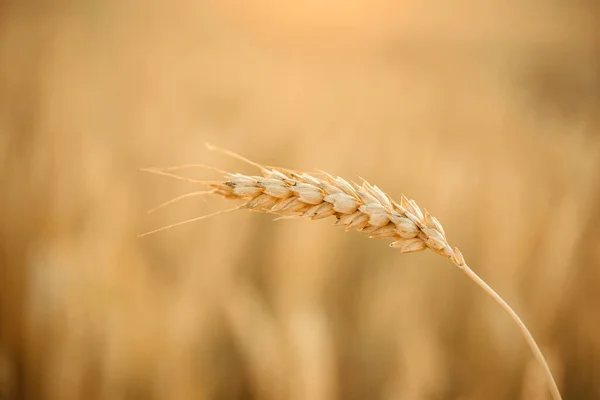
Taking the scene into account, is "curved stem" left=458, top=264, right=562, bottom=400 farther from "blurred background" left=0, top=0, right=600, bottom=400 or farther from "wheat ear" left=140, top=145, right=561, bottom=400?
"blurred background" left=0, top=0, right=600, bottom=400

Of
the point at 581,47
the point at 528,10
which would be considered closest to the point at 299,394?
the point at 581,47

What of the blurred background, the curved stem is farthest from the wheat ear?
the blurred background

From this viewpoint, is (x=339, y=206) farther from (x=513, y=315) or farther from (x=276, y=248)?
(x=276, y=248)

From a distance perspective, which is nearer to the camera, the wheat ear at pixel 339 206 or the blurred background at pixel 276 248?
the wheat ear at pixel 339 206

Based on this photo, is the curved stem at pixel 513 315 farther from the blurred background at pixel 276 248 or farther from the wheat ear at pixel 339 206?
the blurred background at pixel 276 248

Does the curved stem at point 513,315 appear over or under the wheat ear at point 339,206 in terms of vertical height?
under

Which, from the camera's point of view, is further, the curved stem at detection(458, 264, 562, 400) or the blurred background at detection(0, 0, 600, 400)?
A: the blurred background at detection(0, 0, 600, 400)

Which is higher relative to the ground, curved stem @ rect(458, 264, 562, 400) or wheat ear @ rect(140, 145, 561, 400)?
wheat ear @ rect(140, 145, 561, 400)

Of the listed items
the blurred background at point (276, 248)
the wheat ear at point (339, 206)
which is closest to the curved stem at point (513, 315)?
the wheat ear at point (339, 206)
